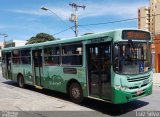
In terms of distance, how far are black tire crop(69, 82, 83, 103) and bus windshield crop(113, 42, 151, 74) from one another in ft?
7.97

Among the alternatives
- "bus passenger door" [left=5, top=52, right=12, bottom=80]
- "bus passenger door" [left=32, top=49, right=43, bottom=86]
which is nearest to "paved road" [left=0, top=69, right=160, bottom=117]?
"bus passenger door" [left=32, top=49, right=43, bottom=86]

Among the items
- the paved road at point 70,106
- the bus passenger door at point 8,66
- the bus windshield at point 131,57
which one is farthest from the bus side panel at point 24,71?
the bus windshield at point 131,57

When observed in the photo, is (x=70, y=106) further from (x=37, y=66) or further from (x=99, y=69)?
(x=37, y=66)

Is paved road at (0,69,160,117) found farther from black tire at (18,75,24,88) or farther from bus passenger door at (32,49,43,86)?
black tire at (18,75,24,88)

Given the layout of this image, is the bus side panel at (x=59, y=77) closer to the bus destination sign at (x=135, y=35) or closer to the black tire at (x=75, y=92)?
the black tire at (x=75, y=92)

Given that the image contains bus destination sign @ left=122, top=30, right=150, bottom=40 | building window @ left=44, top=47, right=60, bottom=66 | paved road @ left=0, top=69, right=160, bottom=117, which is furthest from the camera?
building window @ left=44, top=47, right=60, bottom=66

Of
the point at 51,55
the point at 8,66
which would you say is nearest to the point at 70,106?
the point at 51,55

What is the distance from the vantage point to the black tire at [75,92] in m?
10.7

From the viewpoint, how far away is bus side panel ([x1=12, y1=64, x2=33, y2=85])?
15.3 meters

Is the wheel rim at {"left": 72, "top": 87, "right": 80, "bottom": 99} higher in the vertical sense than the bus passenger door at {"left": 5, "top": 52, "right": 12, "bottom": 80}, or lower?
lower

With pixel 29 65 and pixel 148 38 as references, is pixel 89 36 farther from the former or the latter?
pixel 29 65

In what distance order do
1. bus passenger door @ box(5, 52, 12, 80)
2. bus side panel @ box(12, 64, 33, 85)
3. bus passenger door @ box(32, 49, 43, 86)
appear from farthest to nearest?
1. bus passenger door @ box(5, 52, 12, 80)
2. bus side panel @ box(12, 64, 33, 85)
3. bus passenger door @ box(32, 49, 43, 86)

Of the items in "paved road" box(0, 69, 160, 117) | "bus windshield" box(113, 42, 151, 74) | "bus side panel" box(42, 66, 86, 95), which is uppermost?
"bus windshield" box(113, 42, 151, 74)

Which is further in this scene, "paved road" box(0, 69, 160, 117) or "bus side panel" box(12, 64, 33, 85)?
"bus side panel" box(12, 64, 33, 85)
